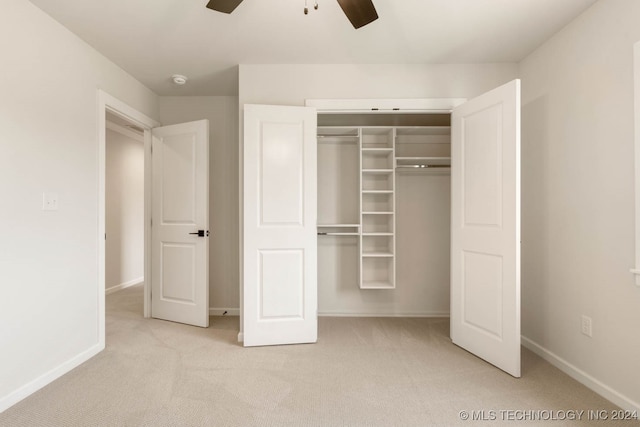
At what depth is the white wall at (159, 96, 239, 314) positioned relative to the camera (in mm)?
3695

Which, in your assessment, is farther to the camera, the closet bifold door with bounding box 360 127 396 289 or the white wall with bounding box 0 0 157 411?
the closet bifold door with bounding box 360 127 396 289

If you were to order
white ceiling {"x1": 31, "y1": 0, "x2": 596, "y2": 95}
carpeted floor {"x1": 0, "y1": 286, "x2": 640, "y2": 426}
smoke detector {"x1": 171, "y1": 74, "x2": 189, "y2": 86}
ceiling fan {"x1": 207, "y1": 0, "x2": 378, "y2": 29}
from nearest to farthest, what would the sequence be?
ceiling fan {"x1": 207, "y1": 0, "x2": 378, "y2": 29}
carpeted floor {"x1": 0, "y1": 286, "x2": 640, "y2": 426}
white ceiling {"x1": 31, "y1": 0, "x2": 596, "y2": 95}
smoke detector {"x1": 171, "y1": 74, "x2": 189, "y2": 86}

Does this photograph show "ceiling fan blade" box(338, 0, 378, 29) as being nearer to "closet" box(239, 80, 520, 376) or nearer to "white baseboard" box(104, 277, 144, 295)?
"closet" box(239, 80, 520, 376)

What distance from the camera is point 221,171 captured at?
3.71 m

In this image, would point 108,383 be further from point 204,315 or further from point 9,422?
point 204,315

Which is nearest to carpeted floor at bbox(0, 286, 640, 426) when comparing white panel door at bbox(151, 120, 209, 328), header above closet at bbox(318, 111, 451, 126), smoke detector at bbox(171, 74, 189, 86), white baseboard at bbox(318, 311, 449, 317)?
white panel door at bbox(151, 120, 209, 328)

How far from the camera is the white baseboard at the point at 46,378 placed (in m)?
1.86

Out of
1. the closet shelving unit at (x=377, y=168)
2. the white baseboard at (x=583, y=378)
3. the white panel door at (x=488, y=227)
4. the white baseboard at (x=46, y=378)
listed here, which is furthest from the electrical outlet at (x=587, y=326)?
the white baseboard at (x=46, y=378)

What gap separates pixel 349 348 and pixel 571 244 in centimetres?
191

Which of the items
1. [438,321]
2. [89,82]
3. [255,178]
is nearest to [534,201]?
[438,321]

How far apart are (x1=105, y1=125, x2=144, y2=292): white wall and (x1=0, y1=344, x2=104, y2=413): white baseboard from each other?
2.49 metres

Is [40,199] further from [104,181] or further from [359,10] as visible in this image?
[359,10]

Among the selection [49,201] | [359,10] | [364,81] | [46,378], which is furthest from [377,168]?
[46,378]

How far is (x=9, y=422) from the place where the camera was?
1.72 meters
